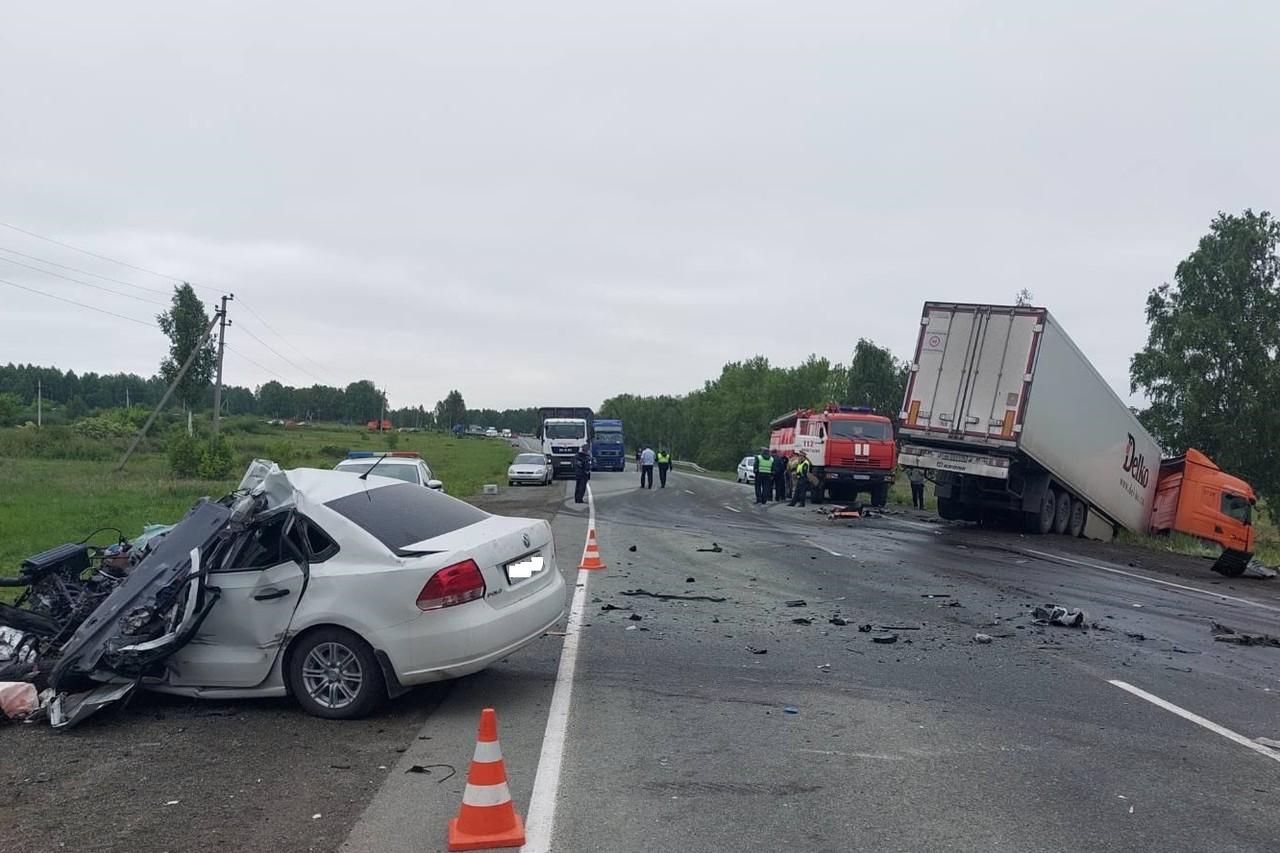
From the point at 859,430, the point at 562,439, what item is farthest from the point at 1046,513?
the point at 562,439

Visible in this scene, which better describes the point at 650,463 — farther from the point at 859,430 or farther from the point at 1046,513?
the point at 1046,513

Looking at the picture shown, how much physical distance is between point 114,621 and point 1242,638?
10153 millimetres

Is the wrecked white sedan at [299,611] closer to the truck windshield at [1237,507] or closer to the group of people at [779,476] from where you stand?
the truck windshield at [1237,507]

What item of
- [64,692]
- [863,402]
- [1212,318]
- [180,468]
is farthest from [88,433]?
[64,692]

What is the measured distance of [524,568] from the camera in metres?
7.09

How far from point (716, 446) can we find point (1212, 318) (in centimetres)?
7801

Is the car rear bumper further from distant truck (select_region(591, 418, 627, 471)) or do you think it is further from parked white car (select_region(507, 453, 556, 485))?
distant truck (select_region(591, 418, 627, 471))

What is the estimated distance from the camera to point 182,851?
4.32m

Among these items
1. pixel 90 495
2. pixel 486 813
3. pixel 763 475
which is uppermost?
pixel 763 475

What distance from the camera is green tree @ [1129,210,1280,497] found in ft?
142

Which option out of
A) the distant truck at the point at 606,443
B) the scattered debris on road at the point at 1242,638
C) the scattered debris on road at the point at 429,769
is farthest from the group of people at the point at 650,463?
the scattered debris on road at the point at 429,769

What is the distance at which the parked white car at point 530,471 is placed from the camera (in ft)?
134

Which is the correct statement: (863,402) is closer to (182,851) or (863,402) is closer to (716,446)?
(716,446)

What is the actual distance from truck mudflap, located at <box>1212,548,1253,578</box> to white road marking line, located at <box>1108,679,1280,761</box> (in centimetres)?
1191
